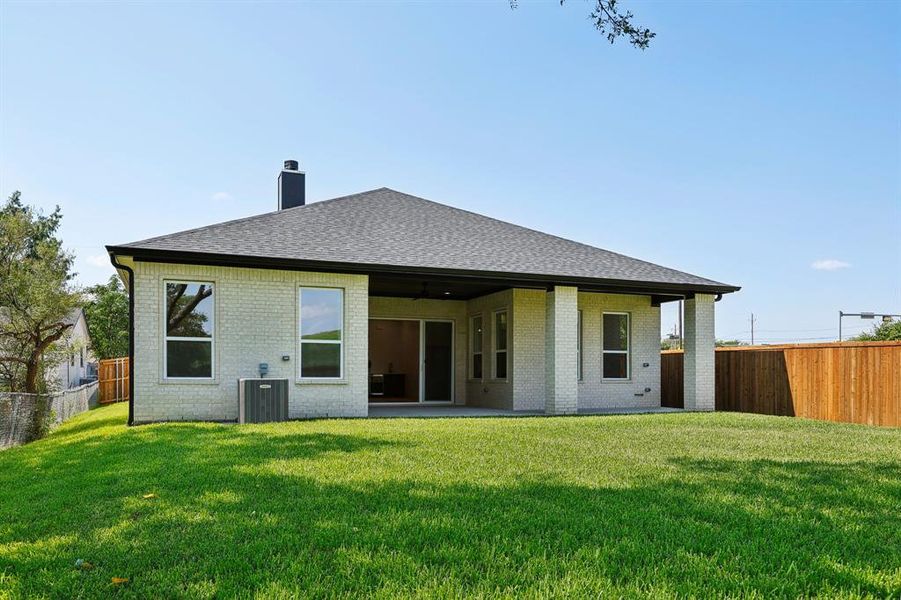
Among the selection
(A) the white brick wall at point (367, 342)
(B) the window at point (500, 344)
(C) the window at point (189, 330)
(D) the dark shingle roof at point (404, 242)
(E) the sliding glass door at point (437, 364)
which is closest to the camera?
(A) the white brick wall at point (367, 342)

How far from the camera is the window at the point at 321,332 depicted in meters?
12.8

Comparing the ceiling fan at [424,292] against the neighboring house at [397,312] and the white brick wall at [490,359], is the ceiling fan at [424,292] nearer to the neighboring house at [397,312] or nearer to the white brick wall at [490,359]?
the neighboring house at [397,312]

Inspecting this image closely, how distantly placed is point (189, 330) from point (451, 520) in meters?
9.10

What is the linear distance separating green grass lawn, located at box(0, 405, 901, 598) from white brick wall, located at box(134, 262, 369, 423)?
315 cm

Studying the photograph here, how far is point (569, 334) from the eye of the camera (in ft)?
47.7

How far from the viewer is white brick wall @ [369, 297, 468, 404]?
56.2ft

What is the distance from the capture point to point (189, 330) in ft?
39.6

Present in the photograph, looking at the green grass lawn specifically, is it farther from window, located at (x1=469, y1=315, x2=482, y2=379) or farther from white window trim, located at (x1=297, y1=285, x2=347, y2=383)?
window, located at (x1=469, y1=315, x2=482, y2=379)

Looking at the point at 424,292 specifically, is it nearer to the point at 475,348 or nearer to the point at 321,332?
the point at 475,348

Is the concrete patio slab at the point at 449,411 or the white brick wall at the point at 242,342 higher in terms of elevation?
the white brick wall at the point at 242,342

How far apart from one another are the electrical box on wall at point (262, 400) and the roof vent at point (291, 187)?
7.89 meters

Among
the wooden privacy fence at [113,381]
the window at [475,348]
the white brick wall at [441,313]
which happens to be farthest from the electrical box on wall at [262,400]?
the wooden privacy fence at [113,381]

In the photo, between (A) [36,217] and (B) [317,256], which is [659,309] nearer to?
(B) [317,256]

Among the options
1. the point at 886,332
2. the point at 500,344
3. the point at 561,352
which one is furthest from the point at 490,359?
the point at 886,332
